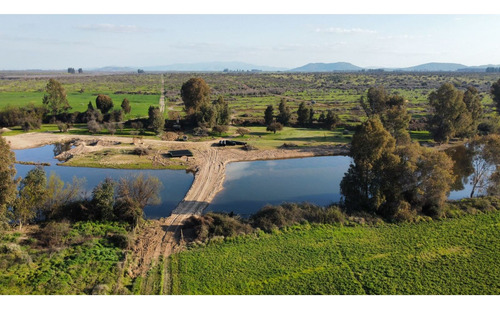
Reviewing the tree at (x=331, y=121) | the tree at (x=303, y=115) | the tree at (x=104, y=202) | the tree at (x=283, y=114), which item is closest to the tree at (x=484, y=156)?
the tree at (x=331, y=121)

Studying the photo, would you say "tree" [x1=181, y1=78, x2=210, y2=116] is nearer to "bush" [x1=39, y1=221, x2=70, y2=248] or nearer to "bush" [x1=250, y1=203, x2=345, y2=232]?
"bush" [x1=250, y1=203, x2=345, y2=232]

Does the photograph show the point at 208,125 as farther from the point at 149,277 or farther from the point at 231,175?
the point at 149,277

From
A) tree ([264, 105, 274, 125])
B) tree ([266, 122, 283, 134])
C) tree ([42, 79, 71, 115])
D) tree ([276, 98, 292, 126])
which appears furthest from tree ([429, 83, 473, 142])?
tree ([42, 79, 71, 115])

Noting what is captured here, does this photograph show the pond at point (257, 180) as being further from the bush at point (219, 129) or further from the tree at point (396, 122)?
the bush at point (219, 129)

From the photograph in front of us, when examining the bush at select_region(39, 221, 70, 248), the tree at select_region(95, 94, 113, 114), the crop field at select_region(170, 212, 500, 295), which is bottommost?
the crop field at select_region(170, 212, 500, 295)

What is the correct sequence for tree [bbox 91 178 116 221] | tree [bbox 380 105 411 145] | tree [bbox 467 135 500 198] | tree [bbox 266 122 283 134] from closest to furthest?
tree [bbox 91 178 116 221] → tree [bbox 467 135 500 198] → tree [bbox 380 105 411 145] → tree [bbox 266 122 283 134]

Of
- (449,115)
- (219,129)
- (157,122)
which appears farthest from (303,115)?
(157,122)
